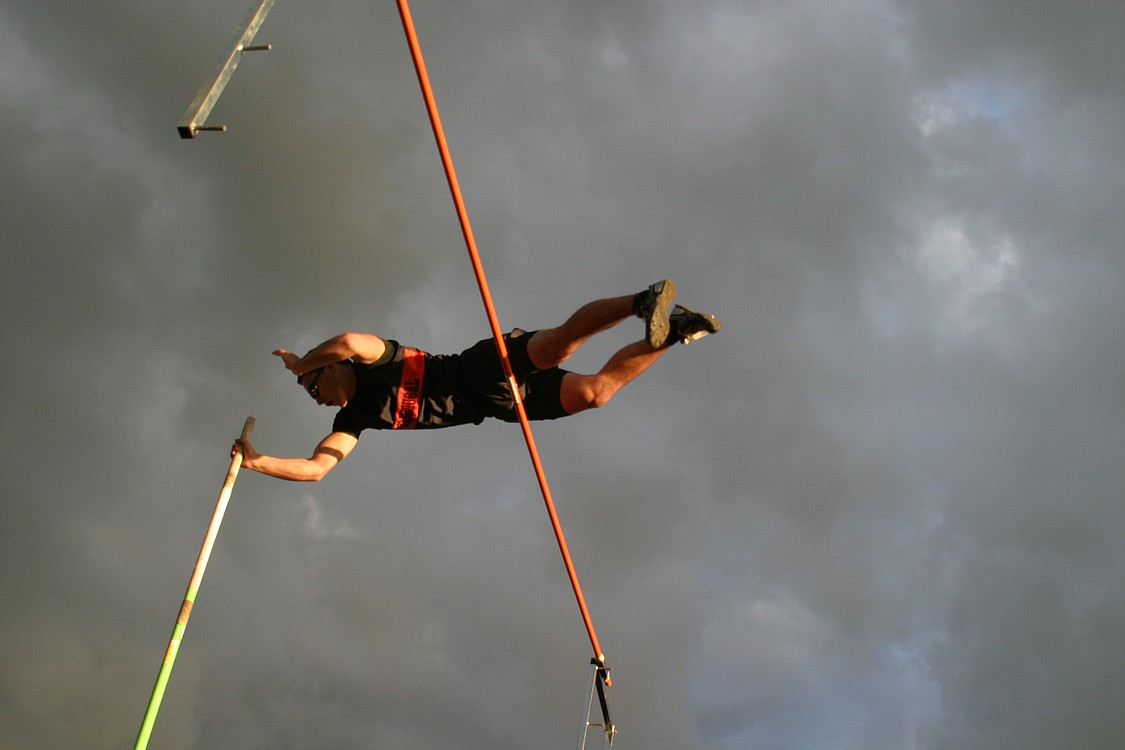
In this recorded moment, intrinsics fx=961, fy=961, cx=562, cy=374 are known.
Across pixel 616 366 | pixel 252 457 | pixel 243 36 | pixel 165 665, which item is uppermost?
pixel 243 36

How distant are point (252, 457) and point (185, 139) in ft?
8.16

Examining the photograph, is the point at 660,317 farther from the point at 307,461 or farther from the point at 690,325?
the point at 307,461

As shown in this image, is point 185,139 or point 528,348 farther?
point 528,348

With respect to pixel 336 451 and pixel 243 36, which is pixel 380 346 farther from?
pixel 243 36

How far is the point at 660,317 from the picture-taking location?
5.23 metres

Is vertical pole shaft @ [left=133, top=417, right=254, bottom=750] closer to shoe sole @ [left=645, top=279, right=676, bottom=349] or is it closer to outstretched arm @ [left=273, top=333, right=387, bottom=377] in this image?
outstretched arm @ [left=273, top=333, right=387, bottom=377]

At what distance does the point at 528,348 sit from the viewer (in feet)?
19.0

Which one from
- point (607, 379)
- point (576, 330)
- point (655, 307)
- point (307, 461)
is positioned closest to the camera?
point (655, 307)

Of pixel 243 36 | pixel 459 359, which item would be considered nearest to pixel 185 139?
pixel 243 36

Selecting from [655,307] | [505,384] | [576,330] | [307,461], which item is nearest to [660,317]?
[655,307]

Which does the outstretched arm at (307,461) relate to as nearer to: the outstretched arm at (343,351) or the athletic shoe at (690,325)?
the outstretched arm at (343,351)

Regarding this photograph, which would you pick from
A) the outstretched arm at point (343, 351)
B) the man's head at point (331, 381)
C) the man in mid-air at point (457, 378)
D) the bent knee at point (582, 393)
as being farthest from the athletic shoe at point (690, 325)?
the man's head at point (331, 381)

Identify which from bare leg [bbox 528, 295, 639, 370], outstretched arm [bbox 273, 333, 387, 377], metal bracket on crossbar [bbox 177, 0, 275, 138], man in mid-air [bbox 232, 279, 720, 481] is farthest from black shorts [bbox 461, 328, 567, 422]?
metal bracket on crossbar [bbox 177, 0, 275, 138]

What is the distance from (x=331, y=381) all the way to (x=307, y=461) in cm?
63
